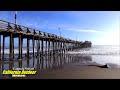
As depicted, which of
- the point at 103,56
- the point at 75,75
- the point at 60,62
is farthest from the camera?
the point at 103,56

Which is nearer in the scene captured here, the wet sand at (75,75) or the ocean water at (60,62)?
the wet sand at (75,75)

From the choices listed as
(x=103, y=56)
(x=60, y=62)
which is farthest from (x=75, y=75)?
(x=103, y=56)

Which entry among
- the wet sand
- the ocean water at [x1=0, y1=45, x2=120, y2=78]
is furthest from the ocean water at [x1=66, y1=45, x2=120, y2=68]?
the wet sand

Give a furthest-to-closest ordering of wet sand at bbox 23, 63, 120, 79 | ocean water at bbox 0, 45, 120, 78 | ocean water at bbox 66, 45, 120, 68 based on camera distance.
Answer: ocean water at bbox 66, 45, 120, 68
ocean water at bbox 0, 45, 120, 78
wet sand at bbox 23, 63, 120, 79

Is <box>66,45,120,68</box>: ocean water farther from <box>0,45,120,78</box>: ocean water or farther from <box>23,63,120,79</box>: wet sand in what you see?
<box>23,63,120,79</box>: wet sand

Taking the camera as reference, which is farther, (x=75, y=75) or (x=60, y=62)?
(x=60, y=62)

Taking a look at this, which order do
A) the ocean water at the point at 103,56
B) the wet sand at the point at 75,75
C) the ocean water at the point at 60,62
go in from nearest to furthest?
the wet sand at the point at 75,75
the ocean water at the point at 60,62
the ocean water at the point at 103,56

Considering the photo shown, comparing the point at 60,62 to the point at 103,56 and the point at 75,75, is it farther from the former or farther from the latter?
the point at 103,56

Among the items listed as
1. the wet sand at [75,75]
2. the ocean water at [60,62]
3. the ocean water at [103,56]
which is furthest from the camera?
the ocean water at [103,56]

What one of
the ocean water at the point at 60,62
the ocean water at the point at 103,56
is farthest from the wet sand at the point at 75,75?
the ocean water at the point at 103,56

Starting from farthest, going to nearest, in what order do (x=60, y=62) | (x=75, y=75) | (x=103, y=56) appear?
1. (x=103, y=56)
2. (x=60, y=62)
3. (x=75, y=75)

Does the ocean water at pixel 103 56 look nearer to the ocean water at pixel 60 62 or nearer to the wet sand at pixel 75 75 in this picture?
the ocean water at pixel 60 62
